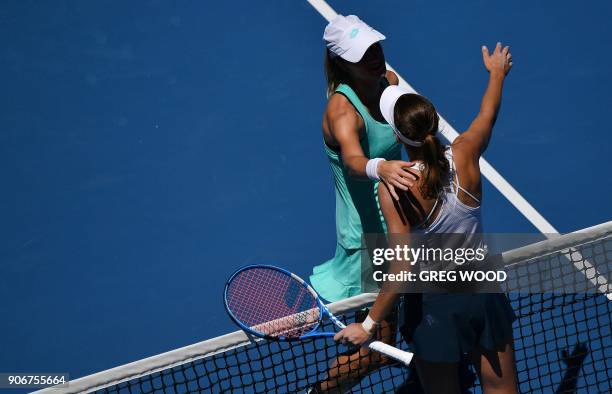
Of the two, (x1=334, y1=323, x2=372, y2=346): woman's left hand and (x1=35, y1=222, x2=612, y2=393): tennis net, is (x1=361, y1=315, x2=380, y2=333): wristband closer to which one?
(x1=334, y1=323, x2=372, y2=346): woman's left hand

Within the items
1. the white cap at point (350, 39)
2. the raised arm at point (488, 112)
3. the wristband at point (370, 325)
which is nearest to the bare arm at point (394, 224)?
the wristband at point (370, 325)

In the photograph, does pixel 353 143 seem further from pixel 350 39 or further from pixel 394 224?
pixel 394 224

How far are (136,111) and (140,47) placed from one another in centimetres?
69

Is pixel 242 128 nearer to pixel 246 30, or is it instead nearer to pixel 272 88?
pixel 272 88

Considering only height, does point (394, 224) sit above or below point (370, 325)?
above

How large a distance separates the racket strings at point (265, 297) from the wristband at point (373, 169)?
40.8 inches

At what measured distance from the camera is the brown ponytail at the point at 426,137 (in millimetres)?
3760


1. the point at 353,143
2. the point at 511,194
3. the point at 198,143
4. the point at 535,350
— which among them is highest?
the point at 198,143

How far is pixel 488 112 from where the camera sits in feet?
14.1

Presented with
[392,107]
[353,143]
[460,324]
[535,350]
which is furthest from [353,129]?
[535,350]

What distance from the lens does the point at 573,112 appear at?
7199 millimetres

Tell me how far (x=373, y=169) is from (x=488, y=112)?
2.24 feet

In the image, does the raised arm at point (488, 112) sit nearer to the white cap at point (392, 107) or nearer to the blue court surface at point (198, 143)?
the white cap at point (392, 107)

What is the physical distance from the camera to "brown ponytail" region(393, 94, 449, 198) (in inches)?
148
